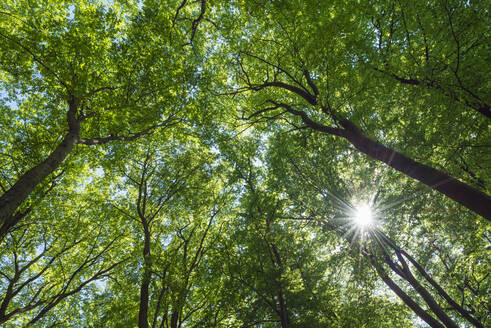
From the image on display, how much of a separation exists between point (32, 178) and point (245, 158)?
8.43m

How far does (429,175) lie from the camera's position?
499cm

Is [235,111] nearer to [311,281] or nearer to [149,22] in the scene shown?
[149,22]

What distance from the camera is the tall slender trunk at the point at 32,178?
4.27 m

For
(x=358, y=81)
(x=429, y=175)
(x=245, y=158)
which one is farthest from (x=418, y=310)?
(x=245, y=158)

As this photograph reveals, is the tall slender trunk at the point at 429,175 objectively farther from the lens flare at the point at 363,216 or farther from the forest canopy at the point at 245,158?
the lens flare at the point at 363,216

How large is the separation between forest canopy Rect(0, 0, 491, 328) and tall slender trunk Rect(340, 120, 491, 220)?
4cm

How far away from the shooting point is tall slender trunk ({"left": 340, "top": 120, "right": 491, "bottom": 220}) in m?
4.38

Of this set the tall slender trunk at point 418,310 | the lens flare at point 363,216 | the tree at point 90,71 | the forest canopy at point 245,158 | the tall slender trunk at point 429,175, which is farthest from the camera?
the lens flare at point 363,216

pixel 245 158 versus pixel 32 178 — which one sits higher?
pixel 245 158

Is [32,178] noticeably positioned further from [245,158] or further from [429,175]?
[429,175]

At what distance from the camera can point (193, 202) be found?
1012cm

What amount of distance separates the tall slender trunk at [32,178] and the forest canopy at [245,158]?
1.9 inches

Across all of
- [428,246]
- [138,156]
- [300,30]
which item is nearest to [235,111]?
[300,30]

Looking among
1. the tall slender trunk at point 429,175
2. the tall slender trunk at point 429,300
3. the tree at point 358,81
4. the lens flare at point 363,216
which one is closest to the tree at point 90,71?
the tree at point 358,81
